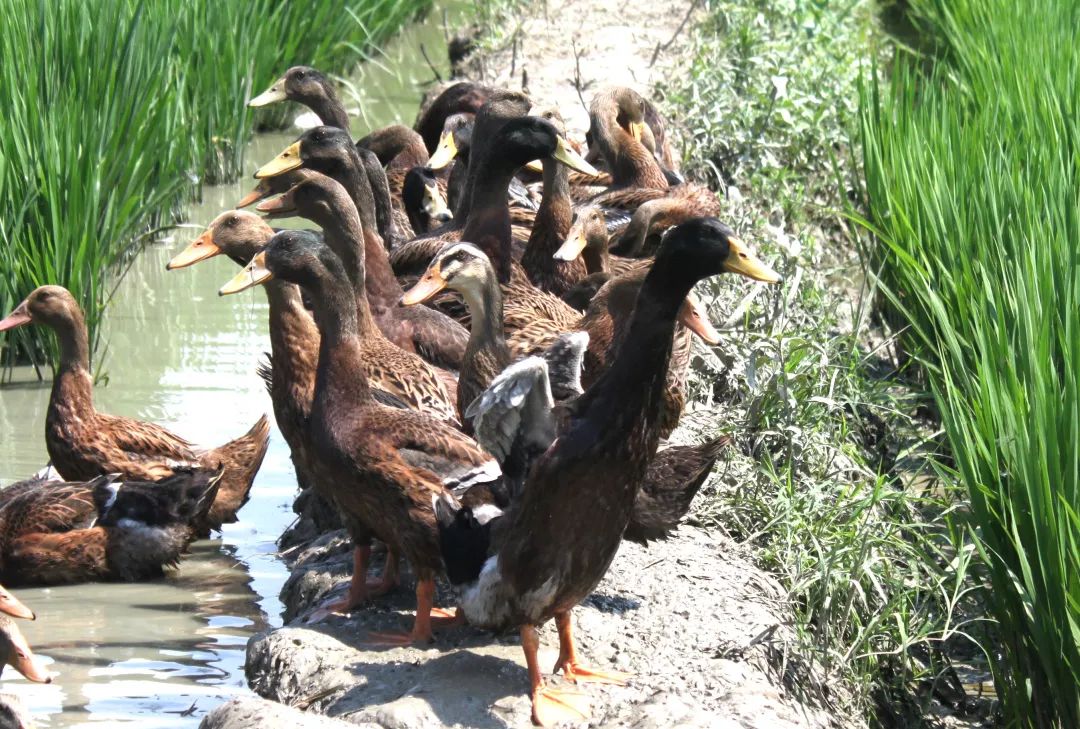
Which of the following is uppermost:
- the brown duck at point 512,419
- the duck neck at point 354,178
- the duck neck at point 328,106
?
the duck neck at point 328,106

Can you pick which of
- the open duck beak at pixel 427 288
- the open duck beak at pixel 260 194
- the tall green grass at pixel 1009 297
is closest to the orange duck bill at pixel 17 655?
the open duck beak at pixel 427 288

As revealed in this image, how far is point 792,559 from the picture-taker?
488 cm

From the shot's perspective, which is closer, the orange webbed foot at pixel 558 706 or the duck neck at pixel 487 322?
the orange webbed foot at pixel 558 706

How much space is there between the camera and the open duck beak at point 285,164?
22.4 feet

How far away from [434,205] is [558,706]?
13.5 feet

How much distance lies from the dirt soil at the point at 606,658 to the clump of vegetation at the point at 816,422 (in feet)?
0.54

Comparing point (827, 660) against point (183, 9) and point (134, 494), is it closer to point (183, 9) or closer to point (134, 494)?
point (134, 494)

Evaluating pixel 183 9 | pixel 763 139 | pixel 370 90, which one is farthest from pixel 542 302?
pixel 370 90

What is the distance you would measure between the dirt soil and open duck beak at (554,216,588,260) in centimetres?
143

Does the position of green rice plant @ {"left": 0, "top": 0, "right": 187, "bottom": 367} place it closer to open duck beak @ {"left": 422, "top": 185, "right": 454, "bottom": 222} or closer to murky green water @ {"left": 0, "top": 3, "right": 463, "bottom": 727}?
murky green water @ {"left": 0, "top": 3, "right": 463, "bottom": 727}

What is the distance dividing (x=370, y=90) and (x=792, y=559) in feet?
29.0

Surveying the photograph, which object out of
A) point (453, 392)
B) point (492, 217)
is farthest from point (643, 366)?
point (492, 217)

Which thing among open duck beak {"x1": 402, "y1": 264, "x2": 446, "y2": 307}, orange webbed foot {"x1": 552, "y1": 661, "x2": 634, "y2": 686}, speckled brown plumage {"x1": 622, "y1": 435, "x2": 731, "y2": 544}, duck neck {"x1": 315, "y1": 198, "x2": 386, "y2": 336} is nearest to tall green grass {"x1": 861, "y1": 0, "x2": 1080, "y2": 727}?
speckled brown plumage {"x1": 622, "y1": 435, "x2": 731, "y2": 544}

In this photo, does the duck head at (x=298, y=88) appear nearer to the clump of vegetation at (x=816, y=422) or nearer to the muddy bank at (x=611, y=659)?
the clump of vegetation at (x=816, y=422)
